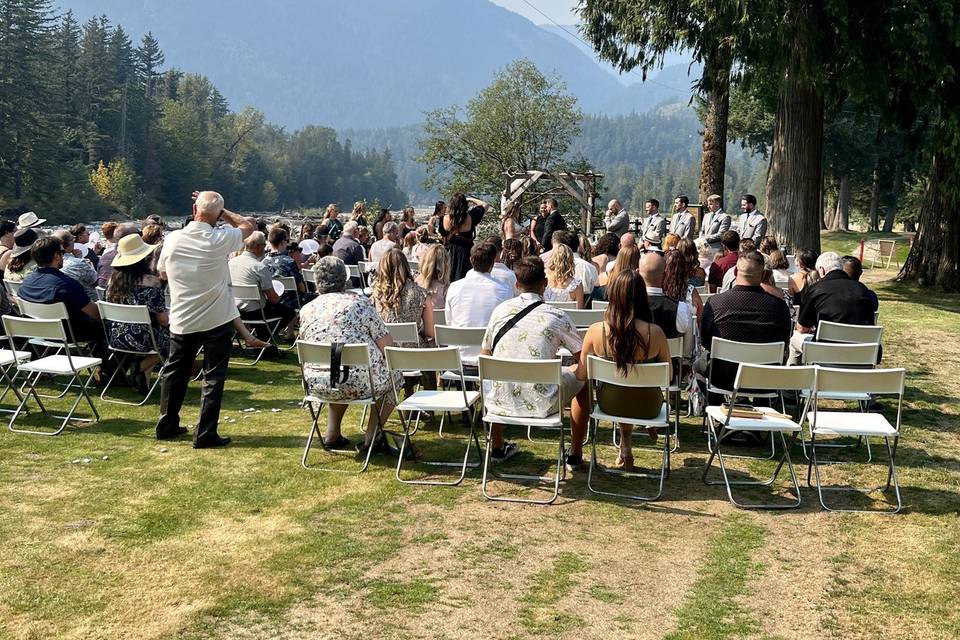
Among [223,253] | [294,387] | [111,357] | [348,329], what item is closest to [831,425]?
[348,329]

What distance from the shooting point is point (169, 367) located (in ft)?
20.9

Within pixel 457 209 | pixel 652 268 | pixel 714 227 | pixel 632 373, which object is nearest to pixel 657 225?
pixel 714 227

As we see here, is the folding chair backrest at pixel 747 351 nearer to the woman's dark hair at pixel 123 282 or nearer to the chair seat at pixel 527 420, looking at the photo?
the chair seat at pixel 527 420

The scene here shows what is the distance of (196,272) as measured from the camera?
6.22m

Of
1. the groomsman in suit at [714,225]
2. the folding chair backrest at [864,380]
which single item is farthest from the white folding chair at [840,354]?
the groomsman in suit at [714,225]

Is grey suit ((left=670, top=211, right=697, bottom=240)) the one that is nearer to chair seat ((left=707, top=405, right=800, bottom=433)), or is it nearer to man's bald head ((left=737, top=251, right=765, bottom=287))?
man's bald head ((left=737, top=251, right=765, bottom=287))

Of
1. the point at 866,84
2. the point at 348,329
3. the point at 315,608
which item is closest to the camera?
the point at 315,608

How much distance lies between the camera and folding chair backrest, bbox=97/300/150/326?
279 inches

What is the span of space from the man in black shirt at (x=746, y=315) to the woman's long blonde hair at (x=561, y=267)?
5.55ft

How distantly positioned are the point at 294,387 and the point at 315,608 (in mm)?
4680

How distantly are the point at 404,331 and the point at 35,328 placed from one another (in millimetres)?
2869

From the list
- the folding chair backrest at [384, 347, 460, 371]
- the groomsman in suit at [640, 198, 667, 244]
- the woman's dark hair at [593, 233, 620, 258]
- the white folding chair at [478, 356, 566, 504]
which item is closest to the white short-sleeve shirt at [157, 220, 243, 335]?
the folding chair backrest at [384, 347, 460, 371]

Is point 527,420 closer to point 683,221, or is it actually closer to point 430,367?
point 430,367

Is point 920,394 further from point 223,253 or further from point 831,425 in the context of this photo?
point 223,253
